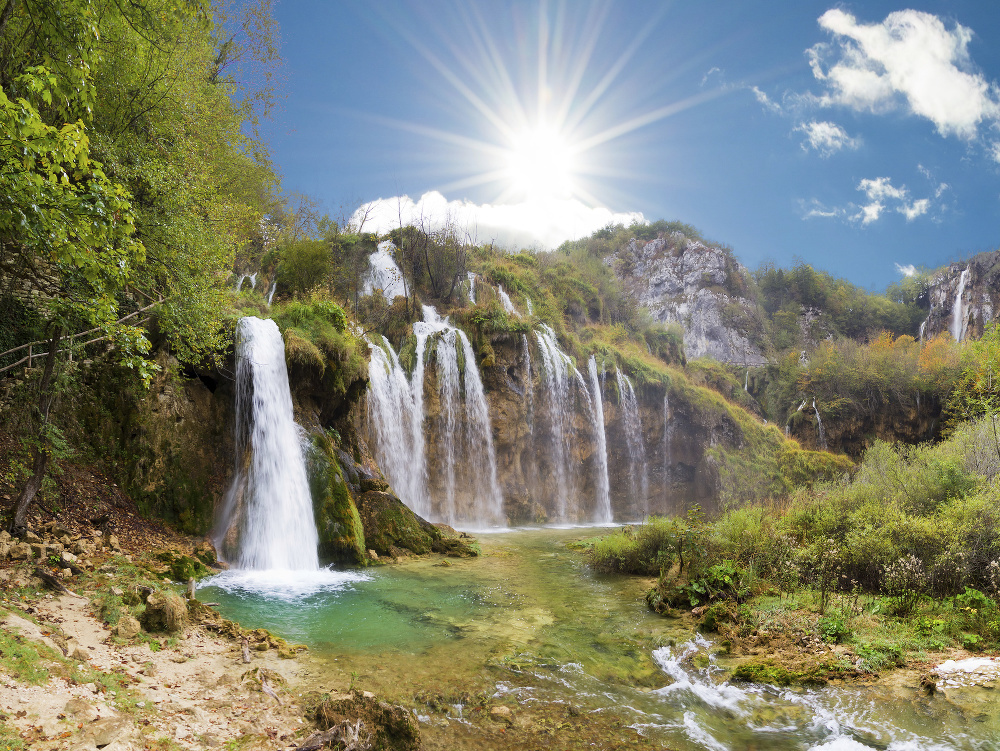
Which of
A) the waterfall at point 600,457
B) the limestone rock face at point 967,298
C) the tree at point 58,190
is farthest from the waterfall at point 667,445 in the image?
the tree at point 58,190

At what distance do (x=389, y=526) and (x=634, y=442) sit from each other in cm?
2056

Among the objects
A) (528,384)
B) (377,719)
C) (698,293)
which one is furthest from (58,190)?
(698,293)

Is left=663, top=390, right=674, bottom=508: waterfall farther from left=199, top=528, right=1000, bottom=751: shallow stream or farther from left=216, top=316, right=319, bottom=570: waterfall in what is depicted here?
left=216, top=316, right=319, bottom=570: waterfall

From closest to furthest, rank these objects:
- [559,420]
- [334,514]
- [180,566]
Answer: [180,566] → [334,514] → [559,420]

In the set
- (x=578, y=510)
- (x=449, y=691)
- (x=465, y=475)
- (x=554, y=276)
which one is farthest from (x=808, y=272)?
(x=449, y=691)

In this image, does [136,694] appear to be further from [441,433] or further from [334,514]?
[441,433]

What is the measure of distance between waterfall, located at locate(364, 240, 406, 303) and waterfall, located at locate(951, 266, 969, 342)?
158 feet

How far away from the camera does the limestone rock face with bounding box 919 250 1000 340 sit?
140 ft

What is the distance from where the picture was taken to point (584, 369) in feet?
98.3

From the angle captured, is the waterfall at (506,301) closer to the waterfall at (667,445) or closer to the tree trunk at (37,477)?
the waterfall at (667,445)

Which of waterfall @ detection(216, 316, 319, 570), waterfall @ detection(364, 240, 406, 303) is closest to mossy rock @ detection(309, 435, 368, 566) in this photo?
waterfall @ detection(216, 316, 319, 570)

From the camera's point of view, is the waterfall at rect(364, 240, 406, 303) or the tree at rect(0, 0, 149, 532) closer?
the tree at rect(0, 0, 149, 532)

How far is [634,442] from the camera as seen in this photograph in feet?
102

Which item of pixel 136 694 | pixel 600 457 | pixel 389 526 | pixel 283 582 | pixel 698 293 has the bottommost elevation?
pixel 283 582
